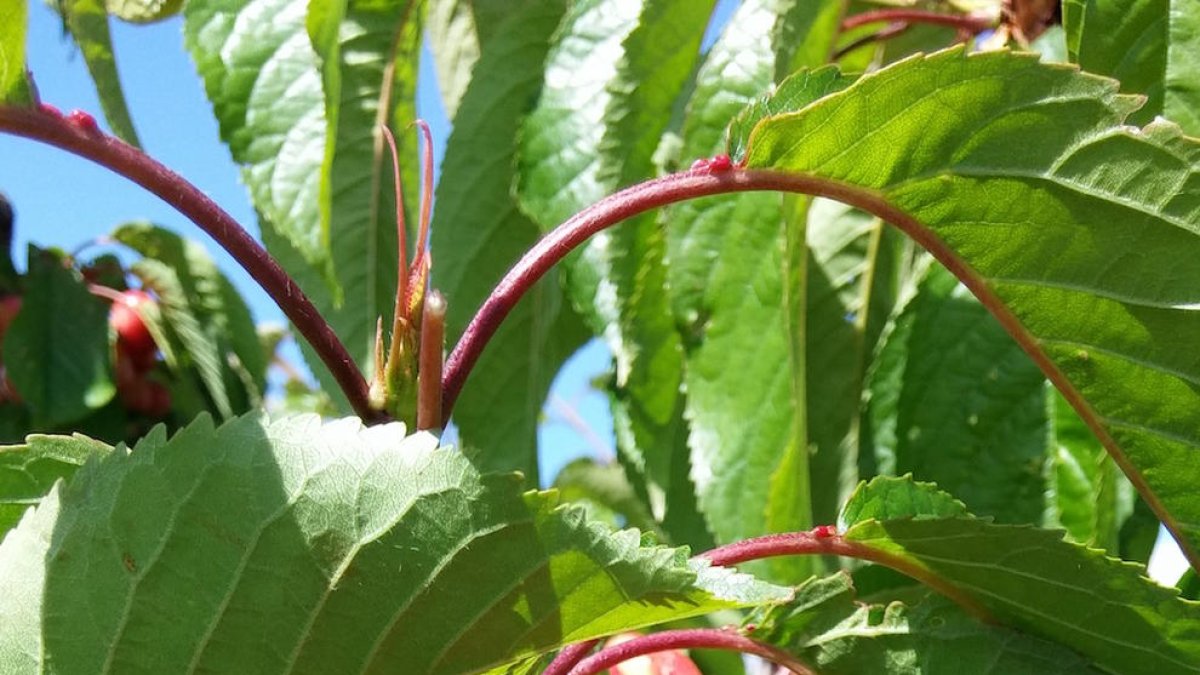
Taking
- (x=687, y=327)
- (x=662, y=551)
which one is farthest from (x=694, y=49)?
(x=662, y=551)

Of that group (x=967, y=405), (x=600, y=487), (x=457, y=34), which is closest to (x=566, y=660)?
(x=967, y=405)

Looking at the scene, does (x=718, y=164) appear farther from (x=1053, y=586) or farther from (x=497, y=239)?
(x=497, y=239)

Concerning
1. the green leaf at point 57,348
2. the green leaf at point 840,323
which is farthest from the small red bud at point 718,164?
the green leaf at point 57,348

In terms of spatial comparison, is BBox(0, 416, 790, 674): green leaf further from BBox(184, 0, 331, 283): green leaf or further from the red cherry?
the red cherry

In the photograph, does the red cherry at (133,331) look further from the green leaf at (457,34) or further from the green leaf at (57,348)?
the green leaf at (457,34)

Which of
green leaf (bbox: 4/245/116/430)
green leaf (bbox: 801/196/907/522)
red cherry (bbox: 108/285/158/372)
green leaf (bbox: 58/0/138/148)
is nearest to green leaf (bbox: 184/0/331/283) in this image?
green leaf (bbox: 58/0/138/148)

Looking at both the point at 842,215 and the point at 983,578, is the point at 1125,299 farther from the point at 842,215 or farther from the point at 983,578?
the point at 842,215
